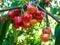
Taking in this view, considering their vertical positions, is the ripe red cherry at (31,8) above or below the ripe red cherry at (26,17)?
above

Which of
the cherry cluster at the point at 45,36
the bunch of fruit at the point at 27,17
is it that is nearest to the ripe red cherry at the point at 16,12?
the bunch of fruit at the point at 27,17

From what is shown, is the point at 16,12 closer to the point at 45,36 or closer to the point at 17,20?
the point at 17,20

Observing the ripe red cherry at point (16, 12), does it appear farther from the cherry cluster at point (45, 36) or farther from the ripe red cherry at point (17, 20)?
the cherry cluster at point (45, 36)

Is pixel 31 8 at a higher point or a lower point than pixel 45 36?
higher

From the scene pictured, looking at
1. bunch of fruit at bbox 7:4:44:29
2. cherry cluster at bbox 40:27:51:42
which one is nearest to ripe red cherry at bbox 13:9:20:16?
bunch of fruit at bbox 7:4:44:29

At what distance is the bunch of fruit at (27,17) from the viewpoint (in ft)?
3.18

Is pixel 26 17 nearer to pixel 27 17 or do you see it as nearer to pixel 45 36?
pixel 27 17

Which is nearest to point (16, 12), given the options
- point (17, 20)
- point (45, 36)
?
point (17, 20)

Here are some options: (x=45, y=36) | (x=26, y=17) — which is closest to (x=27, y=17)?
(x=26, y=17)

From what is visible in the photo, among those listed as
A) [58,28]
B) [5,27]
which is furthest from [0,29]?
[58,28]

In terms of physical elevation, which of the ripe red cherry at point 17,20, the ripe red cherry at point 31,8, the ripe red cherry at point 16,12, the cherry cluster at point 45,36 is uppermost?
the ripe red cherry at point 31,8

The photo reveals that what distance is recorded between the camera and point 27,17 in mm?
970

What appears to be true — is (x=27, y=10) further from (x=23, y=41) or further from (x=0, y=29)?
(x=23, y=41)

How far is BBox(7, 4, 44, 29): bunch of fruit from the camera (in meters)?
0.97
